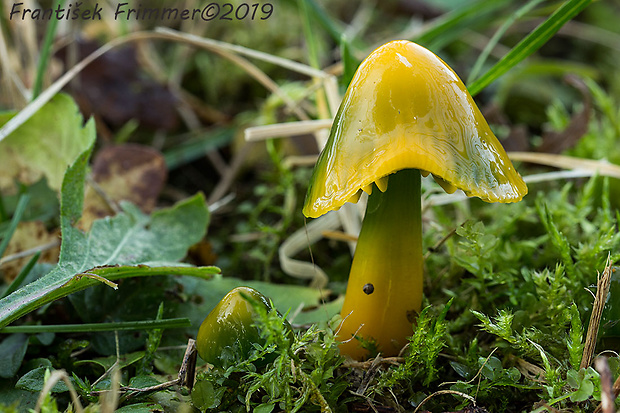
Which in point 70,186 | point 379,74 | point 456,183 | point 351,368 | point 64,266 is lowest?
point 351,368

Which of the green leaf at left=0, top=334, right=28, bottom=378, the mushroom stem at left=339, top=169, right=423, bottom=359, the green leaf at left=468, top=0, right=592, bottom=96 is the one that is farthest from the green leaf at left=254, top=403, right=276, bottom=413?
the green leaf at left=468, top=0, right=592, bottom=96

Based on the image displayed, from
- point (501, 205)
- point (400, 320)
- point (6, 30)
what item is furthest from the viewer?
point (6, 30)

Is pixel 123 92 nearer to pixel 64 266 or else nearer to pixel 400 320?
pixel 64 266

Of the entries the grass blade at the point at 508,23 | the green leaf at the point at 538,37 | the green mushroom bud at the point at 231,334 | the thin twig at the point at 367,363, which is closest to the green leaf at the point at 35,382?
the green mushroom bud at the point at 231,334

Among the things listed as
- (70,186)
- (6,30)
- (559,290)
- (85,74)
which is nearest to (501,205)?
(559,290)

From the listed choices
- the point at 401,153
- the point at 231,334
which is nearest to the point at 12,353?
the point at 231,334

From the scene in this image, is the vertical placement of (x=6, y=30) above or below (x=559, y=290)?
above

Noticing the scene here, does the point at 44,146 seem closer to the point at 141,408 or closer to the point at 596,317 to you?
the point at 141,408

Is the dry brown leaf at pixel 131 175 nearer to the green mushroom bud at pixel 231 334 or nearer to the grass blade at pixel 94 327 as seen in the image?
the grass blade at pixel 94 327
